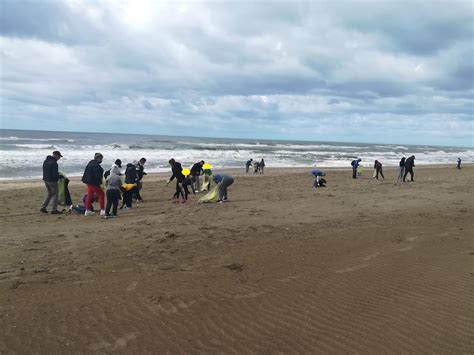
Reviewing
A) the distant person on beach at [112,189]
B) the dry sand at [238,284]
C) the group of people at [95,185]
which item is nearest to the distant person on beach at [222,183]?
the dry sand at [238,284]

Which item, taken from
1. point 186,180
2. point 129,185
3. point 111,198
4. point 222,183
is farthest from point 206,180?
point 111,198

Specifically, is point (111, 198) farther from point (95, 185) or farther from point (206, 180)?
point (206, 180)

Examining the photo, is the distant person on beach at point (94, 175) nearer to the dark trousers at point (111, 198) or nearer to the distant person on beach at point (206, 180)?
the dark trousers at point (111, 198)

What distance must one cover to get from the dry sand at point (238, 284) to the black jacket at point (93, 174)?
1003 millimetres

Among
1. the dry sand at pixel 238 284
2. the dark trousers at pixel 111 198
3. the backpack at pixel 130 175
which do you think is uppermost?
the backpack at pixel 130 175

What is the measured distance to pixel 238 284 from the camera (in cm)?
498

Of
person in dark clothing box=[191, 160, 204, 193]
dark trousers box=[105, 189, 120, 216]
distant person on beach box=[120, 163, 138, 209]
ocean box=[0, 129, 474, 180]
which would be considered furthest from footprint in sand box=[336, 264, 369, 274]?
ocean box=[0, 129, 474, 180]

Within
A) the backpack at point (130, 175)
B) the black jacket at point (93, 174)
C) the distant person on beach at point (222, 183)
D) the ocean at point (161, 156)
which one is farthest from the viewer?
the ocean at point (161, 156)

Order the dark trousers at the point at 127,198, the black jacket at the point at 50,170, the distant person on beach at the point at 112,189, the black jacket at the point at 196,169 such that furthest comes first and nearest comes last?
the black jacket at the point at 196,169
the dark trousers at the point at 127,198
the black jacket at the point at 50,170
the distant person on beach at the point at 112,189

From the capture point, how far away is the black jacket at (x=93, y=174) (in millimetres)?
9273

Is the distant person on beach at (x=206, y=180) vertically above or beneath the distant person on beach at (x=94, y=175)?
beneath

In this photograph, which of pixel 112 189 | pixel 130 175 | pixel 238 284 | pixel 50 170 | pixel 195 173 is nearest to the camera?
pixel 238 284

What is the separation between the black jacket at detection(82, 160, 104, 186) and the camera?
9273 mm

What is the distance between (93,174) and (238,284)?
232 inches
